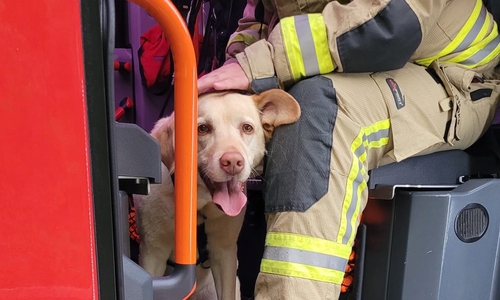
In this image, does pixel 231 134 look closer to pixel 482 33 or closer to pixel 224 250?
pixel 224 250

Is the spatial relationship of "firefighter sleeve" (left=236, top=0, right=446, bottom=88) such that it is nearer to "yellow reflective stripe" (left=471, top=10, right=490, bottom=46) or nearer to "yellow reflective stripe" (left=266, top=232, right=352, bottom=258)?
"yellow reflective stripe" (left=471, top=10, right=490, bottom=46)

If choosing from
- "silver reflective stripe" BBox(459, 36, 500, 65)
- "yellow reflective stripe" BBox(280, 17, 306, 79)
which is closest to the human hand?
"yellow reflective stripe" BBox(280, 17, 306, 79)

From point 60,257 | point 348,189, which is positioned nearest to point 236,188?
point 348,189

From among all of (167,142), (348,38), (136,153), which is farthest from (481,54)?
(136,153)

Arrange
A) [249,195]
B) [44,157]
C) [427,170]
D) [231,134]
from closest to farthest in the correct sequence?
[44,157], [231,134], [427,170], [249,195]

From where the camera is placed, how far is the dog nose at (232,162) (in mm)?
957

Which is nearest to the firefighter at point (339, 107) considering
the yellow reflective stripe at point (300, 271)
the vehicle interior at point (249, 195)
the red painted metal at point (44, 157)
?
the yellow reflective stripe at point (300, 271)

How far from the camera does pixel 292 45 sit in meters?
0.95

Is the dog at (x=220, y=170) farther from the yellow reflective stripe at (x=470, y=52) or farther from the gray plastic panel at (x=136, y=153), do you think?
the yellow reflective stripe at (x=470, y=52)

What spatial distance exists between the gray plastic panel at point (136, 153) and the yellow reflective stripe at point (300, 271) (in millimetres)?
301

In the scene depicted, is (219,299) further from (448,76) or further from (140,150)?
(448,76)

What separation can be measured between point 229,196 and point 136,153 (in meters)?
0.38

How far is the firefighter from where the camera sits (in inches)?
34.3

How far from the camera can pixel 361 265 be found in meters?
1.18
